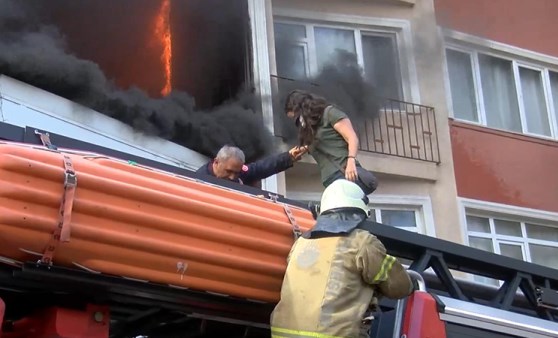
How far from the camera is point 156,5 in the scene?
452 inches

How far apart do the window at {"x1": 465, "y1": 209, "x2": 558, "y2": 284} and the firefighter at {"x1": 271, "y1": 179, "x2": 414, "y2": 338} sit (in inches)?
330

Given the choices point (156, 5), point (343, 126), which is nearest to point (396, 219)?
point (156, 5)

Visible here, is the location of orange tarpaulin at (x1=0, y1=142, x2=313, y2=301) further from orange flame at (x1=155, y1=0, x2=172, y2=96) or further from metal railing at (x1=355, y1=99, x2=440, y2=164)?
orange flame at (x1=155, y1=0, x2=172, y2=96)

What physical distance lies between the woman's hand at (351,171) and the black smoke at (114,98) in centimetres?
403

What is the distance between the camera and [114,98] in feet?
29.4

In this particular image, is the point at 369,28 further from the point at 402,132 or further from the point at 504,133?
the point at 504,133

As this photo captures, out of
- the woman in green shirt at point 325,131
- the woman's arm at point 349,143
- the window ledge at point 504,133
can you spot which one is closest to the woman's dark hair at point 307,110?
the woman in green shirt at point 325,131

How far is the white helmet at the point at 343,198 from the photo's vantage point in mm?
3410

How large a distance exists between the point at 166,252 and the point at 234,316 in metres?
0.55

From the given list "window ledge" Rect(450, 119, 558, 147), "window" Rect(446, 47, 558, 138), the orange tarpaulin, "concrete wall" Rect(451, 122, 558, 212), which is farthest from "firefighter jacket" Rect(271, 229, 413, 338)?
"window" Rect(446, 47, 558, 138)

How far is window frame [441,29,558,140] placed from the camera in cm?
1224

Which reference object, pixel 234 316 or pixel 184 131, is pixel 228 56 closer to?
pixel 184 131

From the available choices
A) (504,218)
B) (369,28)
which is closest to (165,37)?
(369,28)

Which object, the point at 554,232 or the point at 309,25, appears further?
the point at 554,232
